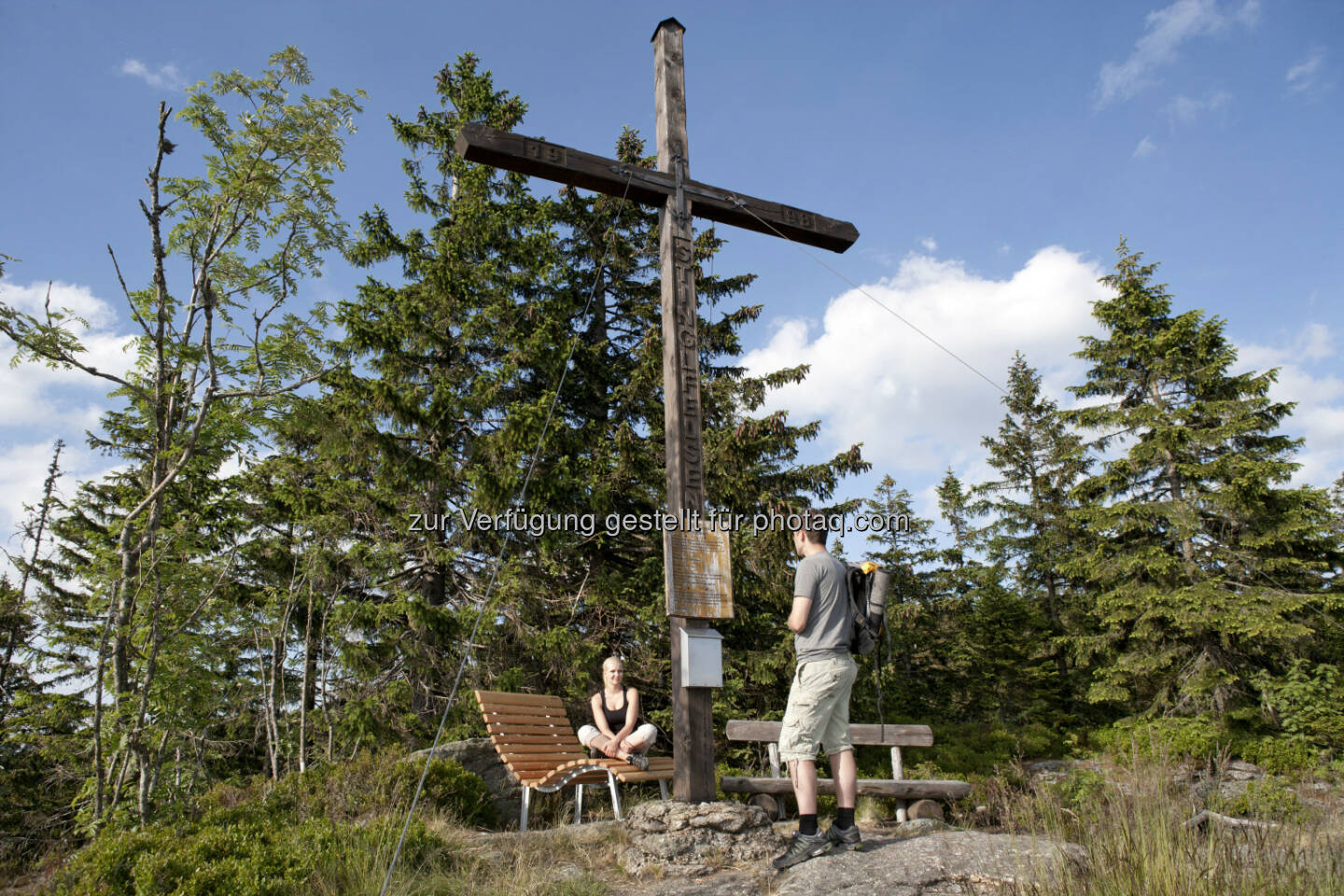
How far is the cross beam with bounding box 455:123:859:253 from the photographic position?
5.94 metres

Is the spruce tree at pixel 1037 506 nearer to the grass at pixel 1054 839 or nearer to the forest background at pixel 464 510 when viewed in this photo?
the forest background at pixel 464 510

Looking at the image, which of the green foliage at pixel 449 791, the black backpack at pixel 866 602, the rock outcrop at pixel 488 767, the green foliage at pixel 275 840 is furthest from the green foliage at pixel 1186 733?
the green foliage at pixel 275 840

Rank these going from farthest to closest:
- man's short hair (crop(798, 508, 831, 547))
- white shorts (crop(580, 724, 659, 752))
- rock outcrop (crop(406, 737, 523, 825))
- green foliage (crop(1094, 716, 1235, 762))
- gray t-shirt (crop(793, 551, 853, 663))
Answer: green foliage (crop(1094, 716, 1235, 762)) < rock outcrop (crop(406, 737, 523, 825)) < white shorts (crop(580, 724, 659, 752)) < man's short hair (crop(798, 508, 831, 547)) < gray t-shirt (crop(793, 551, 853, 663))

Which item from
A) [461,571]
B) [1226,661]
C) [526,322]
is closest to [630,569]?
[461,571]

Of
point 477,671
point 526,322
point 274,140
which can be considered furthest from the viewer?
point 526,322

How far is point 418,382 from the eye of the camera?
471 inches

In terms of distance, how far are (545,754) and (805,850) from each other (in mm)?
3214

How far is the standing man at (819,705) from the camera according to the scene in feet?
14.4

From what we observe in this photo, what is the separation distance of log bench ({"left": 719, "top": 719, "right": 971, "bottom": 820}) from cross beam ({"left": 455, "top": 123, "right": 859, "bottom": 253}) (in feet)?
14.2

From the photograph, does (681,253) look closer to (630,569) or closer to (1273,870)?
(1273,870)

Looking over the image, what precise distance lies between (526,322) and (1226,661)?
1419 cm

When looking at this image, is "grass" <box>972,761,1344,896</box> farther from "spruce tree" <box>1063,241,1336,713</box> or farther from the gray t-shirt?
"spruce tree" <box>1063,241,1336,713</box>

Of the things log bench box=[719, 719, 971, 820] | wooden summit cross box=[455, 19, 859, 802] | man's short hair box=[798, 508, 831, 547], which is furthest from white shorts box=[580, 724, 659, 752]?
man's short hair box=[798, 508, 831, 547]

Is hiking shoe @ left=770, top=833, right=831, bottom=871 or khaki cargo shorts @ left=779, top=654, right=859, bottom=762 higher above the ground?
khaki cargo shorts @ left=779, top=654, right=859, bottom=762
